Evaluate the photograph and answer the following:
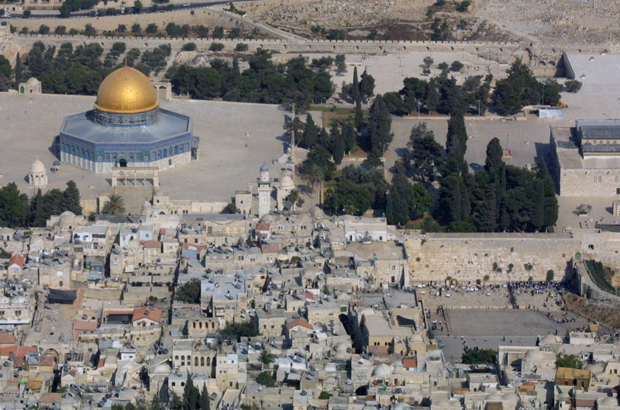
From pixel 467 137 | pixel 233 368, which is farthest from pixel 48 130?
pixel 233 368

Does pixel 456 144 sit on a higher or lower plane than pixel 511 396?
higher

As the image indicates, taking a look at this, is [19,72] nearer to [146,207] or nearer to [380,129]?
[380,129]

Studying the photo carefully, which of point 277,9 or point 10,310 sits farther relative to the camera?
point 277,9

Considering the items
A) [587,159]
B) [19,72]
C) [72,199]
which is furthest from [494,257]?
[19,72]

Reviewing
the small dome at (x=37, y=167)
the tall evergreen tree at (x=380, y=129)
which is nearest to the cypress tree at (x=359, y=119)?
the tall evergreen tree at (x=380, y=129)

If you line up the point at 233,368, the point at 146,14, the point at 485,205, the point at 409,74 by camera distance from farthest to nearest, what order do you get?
the point at 146,14
the point at 409,74
the point at 485,205
the point at 233,368

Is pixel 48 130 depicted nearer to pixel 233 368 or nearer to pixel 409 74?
pixel 409 74
